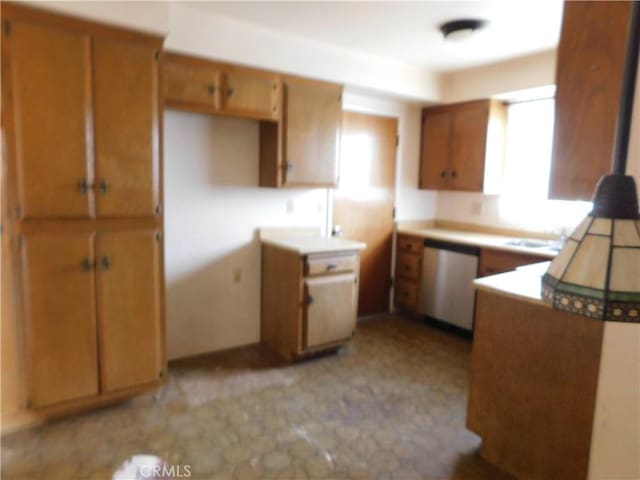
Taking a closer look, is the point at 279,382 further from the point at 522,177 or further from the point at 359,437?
the point at 522,177

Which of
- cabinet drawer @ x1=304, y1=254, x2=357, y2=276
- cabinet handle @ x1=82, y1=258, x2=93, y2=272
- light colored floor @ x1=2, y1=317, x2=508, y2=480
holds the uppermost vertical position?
cabinet handle @ x1=82, y1=258, x2=93, y2=272

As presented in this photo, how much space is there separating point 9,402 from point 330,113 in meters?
2.78

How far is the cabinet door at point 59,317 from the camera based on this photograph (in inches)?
82.0

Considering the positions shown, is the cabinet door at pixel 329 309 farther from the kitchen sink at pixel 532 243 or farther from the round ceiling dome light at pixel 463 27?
the round ceiling dome light at pixel 463 27

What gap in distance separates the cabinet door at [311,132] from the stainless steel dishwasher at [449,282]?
1230mm

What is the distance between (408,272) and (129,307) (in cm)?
268

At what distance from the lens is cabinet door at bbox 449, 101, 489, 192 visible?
12.3 feet

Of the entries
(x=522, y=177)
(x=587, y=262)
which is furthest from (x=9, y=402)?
(x=522, y=177)

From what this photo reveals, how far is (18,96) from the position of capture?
1.96 m

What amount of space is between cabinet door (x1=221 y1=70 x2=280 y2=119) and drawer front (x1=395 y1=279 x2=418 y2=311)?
2145mm

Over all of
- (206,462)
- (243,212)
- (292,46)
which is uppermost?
(292,46)

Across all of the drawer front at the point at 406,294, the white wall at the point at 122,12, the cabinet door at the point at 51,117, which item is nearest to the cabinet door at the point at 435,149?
the drawer front at the point at 406,294

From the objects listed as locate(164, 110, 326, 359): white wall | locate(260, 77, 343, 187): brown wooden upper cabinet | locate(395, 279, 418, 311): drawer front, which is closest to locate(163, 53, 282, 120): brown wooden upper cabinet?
locate(260, 77, 343, 187): brown wooden upper cabinet

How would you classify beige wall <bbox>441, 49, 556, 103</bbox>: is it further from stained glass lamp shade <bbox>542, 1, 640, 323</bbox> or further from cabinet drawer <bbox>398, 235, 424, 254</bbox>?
stained glass lamp shade <bbox>542, 1, 640, 323</bbox>
